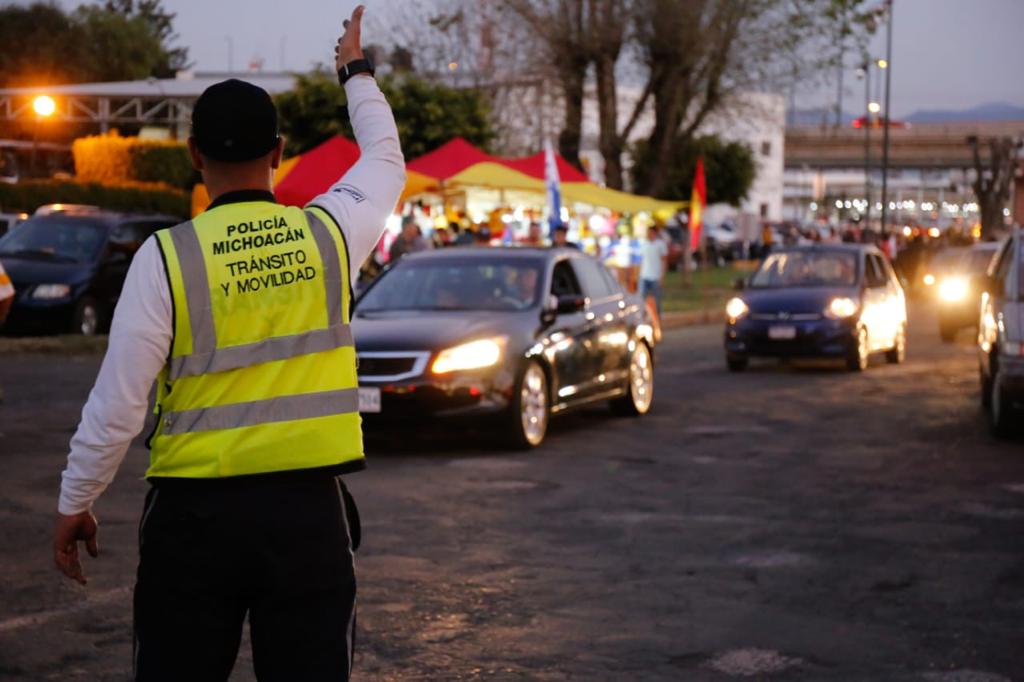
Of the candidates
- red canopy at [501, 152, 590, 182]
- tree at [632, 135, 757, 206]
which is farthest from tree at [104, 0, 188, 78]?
red canopy at [501, 152, 590, 182]

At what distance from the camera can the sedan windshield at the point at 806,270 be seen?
21.5 metres

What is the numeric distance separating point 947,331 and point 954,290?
0.87 metres

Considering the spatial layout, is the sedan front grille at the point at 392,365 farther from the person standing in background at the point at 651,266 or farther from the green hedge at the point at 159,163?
the green hedge at the point at 159,163

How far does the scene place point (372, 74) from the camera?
398 centimetres

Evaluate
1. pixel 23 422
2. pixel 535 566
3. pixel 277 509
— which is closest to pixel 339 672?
pixel 277 509

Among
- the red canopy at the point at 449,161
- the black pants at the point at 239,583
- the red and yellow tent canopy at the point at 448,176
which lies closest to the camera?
the black pants at the point at 239,583

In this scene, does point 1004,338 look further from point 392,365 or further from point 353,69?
point 353,69

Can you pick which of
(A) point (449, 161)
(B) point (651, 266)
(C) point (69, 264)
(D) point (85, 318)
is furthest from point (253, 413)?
(B) point (651, 266)

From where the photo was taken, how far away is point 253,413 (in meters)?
3.47

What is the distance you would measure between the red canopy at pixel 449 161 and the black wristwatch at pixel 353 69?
21.0 meters

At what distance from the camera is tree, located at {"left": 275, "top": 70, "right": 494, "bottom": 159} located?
3822cm

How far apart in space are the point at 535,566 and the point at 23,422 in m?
6.82

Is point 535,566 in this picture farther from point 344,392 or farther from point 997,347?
point 997,347

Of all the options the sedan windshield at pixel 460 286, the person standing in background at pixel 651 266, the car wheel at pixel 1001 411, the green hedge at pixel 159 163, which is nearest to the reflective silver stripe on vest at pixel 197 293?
the sedan windshield at pixel 460 286
